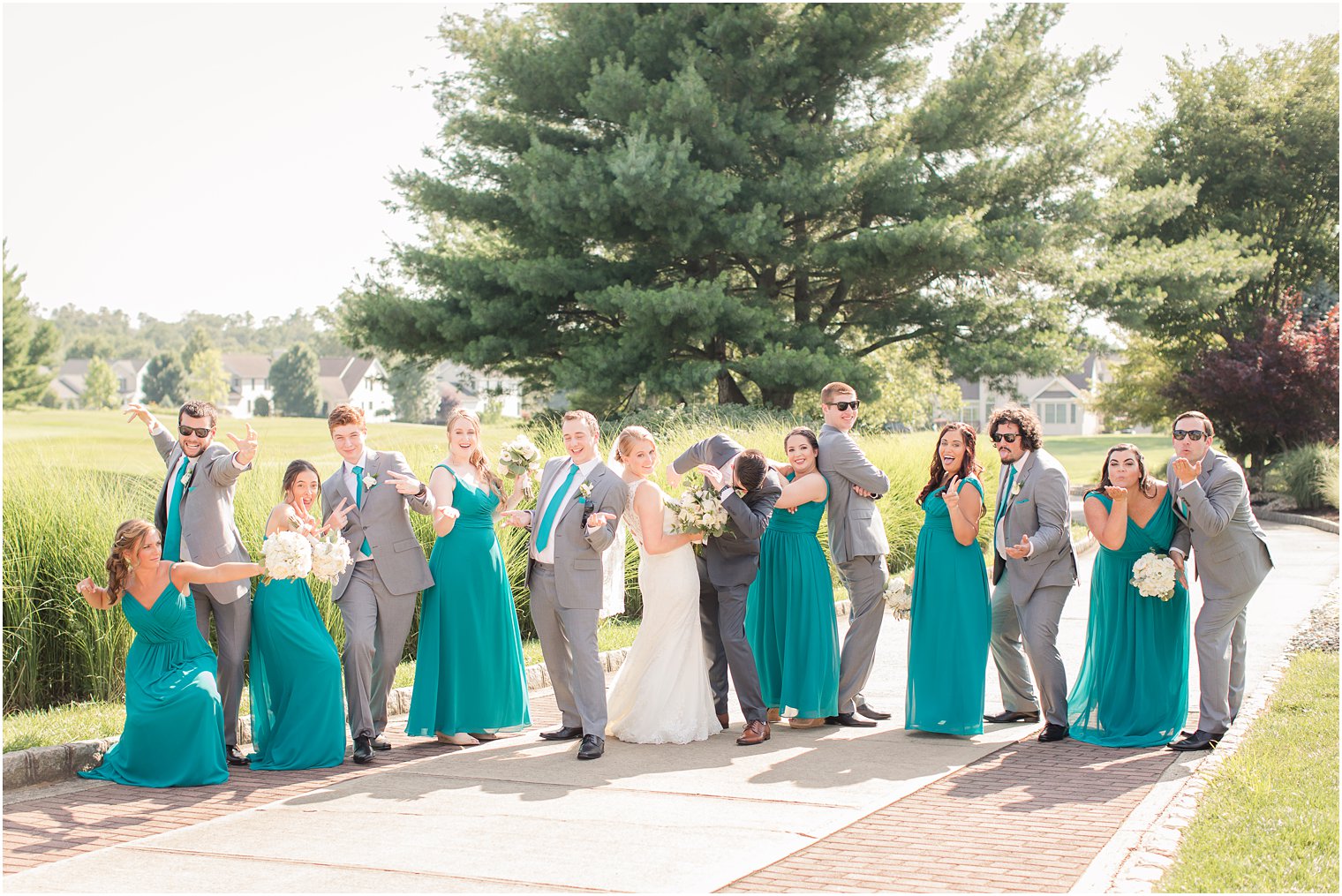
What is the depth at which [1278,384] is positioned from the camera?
31328mm

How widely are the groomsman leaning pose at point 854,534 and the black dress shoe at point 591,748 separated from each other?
180 cm

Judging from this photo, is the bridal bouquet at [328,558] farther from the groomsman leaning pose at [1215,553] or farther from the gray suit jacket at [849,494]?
the groomsman leaning pose at [1215,553]

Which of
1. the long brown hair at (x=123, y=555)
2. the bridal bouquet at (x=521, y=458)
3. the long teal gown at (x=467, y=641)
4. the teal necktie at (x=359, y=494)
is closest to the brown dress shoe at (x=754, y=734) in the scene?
the long teal gown at (x=467, y=641)

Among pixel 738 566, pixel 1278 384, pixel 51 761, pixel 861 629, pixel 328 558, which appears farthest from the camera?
pixel 1278 384

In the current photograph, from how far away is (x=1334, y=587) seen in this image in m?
15.7

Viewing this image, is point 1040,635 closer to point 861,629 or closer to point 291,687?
point 861,629

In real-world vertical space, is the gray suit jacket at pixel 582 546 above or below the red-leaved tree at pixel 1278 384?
below

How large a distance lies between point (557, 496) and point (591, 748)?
1614 mm

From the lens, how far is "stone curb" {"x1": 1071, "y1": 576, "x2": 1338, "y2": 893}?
5332 millimetres

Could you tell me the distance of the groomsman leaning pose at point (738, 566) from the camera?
327 inches

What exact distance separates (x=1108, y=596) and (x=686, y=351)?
19.5 m

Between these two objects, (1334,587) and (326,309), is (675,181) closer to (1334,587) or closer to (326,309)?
(1334,587)

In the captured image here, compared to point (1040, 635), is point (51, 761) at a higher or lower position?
lower

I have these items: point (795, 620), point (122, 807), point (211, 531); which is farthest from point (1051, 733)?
point (122, 807)
